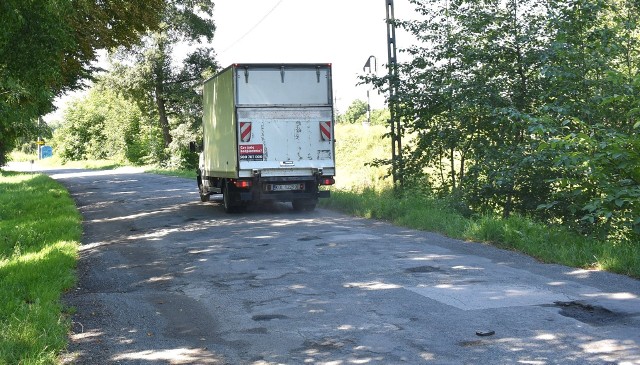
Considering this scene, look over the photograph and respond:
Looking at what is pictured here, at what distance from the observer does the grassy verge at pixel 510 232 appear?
28.2 feet

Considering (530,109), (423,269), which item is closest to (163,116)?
(530,109)

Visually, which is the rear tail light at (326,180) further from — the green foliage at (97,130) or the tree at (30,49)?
the green foliage at (97,130)

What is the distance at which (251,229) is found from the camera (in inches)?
534

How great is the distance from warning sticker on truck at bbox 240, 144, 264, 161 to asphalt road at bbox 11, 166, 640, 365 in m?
4.03

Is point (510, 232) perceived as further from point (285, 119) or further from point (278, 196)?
point (285, 119)

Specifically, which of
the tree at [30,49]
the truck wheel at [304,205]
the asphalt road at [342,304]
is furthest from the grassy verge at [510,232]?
the tree at [30,49]

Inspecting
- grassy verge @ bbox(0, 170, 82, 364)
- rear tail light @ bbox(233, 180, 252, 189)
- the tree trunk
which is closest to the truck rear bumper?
rear tail light @ bbox(233, 180, 252, 189)

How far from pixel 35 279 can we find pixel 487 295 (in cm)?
531

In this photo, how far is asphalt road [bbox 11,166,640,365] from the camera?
5352 mm

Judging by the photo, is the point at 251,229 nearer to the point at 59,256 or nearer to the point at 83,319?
the point at 59,256

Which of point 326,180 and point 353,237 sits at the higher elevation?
point 326,180

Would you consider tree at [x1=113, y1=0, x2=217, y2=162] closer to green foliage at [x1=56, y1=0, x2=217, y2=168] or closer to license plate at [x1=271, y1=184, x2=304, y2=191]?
green foliage at [x1=56, y1=0, x2=217, y2=168]

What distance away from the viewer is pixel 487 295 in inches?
279

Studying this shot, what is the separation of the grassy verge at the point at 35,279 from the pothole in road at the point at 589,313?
4.41 metres
